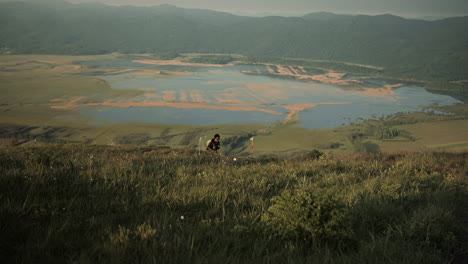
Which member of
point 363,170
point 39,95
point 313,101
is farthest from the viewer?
point 313,101

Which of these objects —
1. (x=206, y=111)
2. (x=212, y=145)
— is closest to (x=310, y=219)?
(x=212, y=145)

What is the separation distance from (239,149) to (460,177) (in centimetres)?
7757

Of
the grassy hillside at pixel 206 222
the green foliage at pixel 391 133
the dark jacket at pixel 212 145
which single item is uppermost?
the grassy hillside at pixel 206 222

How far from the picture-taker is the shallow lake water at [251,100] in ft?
370

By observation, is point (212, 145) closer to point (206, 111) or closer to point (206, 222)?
point (206, 222)

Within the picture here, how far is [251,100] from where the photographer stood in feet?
461

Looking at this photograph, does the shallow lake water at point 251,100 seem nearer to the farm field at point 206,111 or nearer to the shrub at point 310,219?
the farm field at point 206,111

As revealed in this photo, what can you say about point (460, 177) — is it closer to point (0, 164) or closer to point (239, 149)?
point (0, 164)

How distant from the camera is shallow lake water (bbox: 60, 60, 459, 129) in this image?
11275cm

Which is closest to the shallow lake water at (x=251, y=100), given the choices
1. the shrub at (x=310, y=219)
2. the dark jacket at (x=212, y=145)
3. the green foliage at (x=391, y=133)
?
the green foliage at (x=391, y=133)

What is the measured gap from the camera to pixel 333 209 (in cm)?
353

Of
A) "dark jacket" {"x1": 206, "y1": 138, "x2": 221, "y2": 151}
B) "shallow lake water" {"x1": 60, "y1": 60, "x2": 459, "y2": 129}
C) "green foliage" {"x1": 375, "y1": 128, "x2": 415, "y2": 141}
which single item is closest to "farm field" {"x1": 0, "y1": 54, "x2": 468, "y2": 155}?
"shallow lake water" {"x1": 60, "y1": 60, "x2": 459, "y2": 129}

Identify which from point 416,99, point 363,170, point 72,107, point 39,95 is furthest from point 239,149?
point 416,99

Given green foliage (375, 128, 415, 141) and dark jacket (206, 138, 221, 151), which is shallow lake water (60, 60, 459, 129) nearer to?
green foliage (375, 128, 415, 141)
